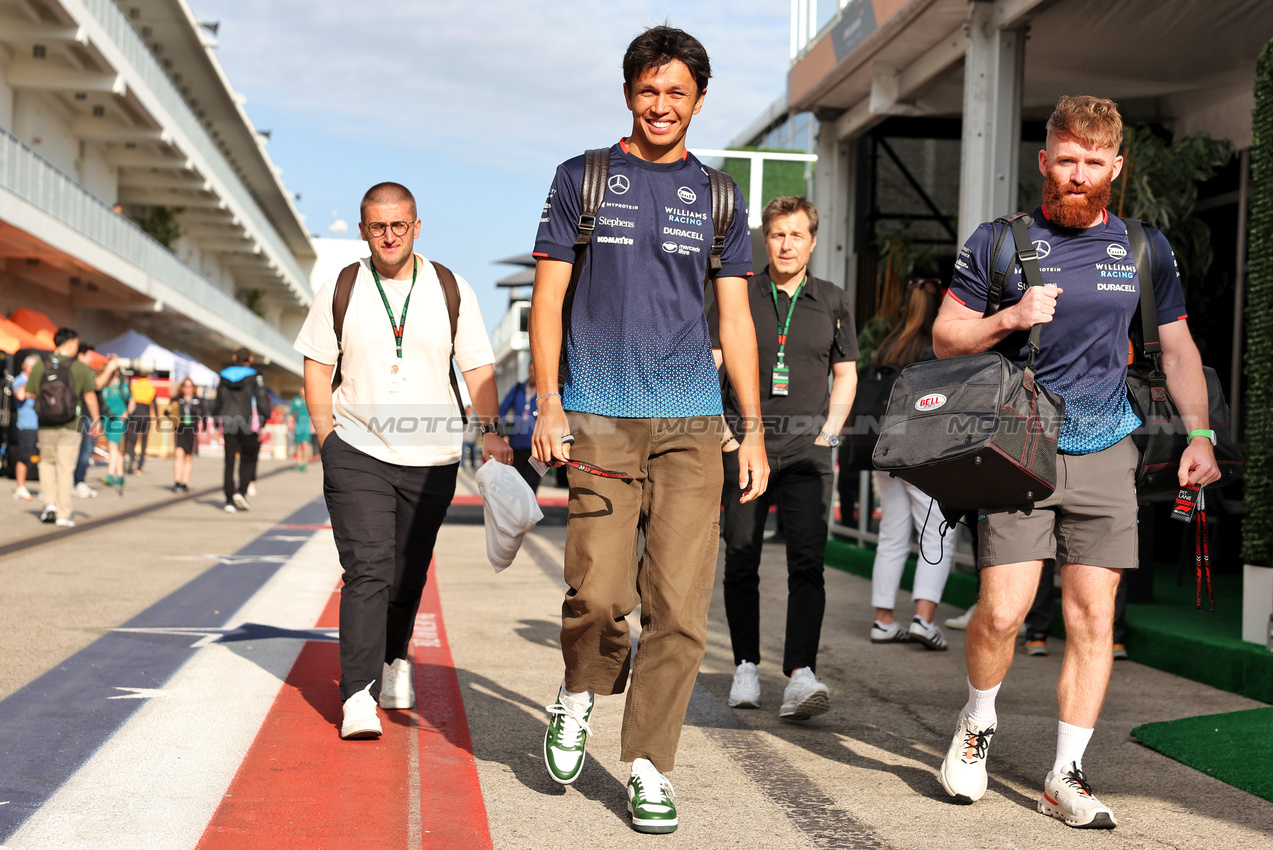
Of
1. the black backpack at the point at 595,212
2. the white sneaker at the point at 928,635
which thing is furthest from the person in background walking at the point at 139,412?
the black backpack at the point at 595,212

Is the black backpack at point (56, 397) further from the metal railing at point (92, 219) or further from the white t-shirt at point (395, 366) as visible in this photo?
the metal railing at point (92, 219)

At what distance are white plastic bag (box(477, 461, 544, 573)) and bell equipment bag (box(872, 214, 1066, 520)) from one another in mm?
1125

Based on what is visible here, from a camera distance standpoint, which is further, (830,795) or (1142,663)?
(1142,663)

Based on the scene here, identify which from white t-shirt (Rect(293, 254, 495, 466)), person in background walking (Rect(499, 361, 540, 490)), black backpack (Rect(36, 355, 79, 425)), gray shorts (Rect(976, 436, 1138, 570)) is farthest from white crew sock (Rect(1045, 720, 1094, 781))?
black backpack (Rect(36, 355, 79, 425))

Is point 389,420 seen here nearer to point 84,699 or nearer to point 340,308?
point 340,308

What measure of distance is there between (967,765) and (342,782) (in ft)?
6.21

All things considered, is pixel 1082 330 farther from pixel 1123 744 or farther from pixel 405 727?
pixel 405 727

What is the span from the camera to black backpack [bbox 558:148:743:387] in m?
3.50

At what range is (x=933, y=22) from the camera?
9406 mm

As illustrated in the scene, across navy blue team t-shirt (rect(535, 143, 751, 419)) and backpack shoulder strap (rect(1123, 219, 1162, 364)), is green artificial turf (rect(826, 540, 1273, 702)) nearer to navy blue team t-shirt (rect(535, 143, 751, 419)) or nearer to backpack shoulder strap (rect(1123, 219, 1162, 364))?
backpack shoulder strap (rect(1123, 219, 1162, 364))

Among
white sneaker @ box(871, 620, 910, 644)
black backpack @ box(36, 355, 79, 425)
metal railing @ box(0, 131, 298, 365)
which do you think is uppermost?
metal railing @ box(0, 131, 298, 365)

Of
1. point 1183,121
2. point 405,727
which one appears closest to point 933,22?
point 1183,121

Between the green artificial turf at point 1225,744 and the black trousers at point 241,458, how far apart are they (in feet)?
40.8

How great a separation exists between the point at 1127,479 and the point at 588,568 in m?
1.67
